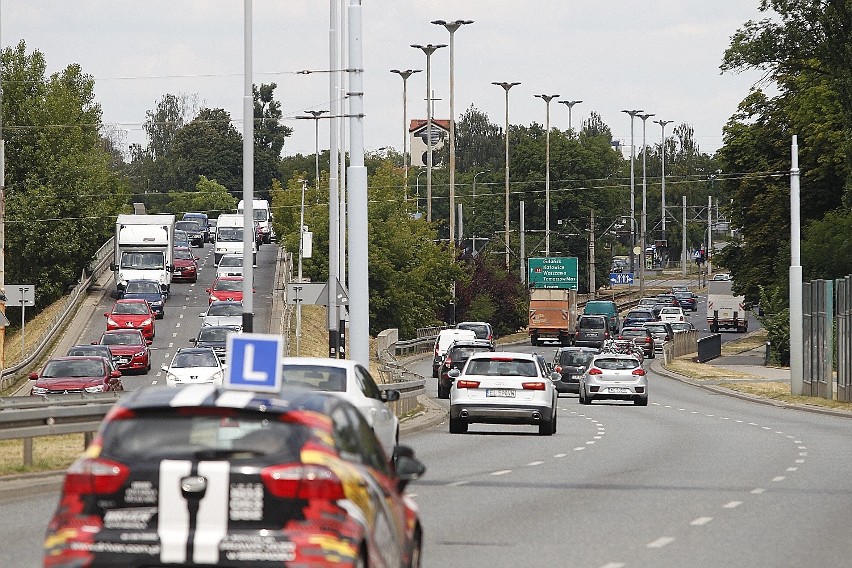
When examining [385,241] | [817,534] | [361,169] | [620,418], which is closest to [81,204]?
[385,241]

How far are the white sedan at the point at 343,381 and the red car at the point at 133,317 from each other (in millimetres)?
46543

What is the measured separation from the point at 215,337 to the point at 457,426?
24705mm

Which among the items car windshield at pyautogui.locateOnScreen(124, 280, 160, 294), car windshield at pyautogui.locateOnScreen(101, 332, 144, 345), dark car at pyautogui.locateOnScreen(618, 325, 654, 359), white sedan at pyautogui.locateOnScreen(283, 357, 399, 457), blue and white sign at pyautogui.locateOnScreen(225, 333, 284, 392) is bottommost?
dark car at pyautogui.locateOnScreen(618, 325, 654, 359)

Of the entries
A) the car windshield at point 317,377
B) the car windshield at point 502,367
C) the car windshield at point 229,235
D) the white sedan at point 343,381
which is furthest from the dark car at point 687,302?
the car windshield at point 317,377

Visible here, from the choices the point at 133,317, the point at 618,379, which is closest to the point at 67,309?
the point at 133,317

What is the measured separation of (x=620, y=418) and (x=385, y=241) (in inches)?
1842

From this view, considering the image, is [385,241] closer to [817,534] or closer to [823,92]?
[823,92]

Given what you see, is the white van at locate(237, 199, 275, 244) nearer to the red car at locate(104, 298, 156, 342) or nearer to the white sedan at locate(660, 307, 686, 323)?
the white sedan at locate(660, 307, 686, 323)

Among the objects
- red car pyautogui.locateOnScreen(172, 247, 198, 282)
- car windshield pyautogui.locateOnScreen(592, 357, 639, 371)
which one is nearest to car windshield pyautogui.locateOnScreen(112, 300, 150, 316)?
car windshield pyautogui.locateOnScreen(592, 357, 639, 371)

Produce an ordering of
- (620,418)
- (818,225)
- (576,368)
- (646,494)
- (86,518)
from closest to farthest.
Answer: (86,518) < (646,494) < (620,418) < (576,368) < (818,225)

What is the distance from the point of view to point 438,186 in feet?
605

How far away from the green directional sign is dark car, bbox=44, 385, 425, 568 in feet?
338

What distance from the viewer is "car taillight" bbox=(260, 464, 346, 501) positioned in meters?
7.97

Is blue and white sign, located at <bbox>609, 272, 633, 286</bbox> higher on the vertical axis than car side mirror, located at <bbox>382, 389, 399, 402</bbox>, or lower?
higher
